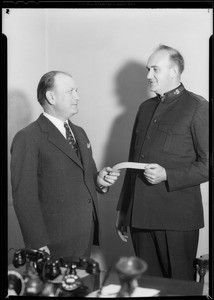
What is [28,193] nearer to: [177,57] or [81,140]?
[81,140]

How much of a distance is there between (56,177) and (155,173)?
0.38m

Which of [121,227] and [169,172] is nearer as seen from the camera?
[169,172]

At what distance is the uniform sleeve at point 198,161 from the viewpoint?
1.34 meters

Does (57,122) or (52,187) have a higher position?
(57,122)

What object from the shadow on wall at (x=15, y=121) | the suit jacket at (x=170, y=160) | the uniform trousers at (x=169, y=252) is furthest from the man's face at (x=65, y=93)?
the uniform trousers at (x=169, y=252)

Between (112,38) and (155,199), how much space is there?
629mm

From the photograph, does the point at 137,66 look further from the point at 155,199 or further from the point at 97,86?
the point at 155,199

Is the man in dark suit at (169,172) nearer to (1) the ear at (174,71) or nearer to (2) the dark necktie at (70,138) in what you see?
(1) the ear at (174,71)

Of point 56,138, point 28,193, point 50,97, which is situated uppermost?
point 50,97

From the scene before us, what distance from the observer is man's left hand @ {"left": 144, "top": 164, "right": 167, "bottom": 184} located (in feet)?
4.48

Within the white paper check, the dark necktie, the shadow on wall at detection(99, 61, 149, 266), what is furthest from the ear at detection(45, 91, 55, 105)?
the white paper check

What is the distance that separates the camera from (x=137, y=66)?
141cm

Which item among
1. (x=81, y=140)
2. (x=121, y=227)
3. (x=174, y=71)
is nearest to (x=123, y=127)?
(x=81, y=140)

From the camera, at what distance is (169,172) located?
1358mm
